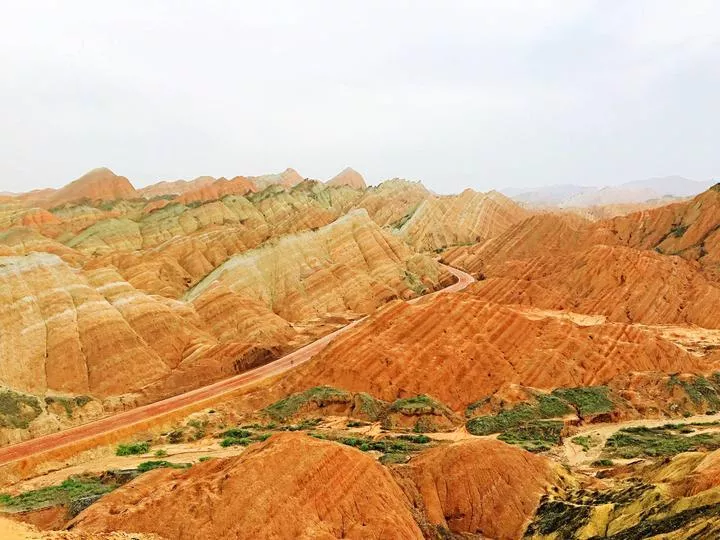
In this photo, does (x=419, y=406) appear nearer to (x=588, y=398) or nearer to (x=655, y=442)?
(x=588, y=398)

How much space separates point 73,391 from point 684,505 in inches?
1413

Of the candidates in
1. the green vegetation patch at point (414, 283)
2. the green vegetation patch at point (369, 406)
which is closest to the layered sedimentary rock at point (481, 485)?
the green vegetation patch at point (369, 406)

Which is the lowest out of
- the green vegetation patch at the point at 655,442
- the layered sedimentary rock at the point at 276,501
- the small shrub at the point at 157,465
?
the green vegetation patch at the point at 655,442

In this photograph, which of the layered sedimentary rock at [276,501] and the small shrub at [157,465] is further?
the small shrub at [157,465]

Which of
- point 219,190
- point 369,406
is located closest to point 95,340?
point 369,406

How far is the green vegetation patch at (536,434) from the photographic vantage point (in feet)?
90.0

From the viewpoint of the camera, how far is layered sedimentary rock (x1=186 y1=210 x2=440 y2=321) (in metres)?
60.2

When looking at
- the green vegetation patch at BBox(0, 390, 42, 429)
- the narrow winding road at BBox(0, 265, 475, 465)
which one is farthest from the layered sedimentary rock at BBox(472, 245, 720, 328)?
the green vegetation patch at BBox(0, 390, 42, 429)

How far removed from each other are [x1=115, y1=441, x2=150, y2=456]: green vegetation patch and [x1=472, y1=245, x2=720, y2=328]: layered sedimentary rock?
38.5 m

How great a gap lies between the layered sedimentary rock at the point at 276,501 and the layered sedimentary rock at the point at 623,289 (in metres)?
43.4

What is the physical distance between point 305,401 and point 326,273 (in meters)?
31.1

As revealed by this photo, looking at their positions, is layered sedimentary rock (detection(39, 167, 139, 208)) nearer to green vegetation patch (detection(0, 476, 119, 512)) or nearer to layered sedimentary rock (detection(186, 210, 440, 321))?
layered sedimentary rock (detection(186, 210, 440, 321))

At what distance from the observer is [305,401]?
33656 mm

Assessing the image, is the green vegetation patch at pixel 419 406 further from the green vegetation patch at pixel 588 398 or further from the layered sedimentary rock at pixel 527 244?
A: the layered sedimentary rock at pixel 527 244
